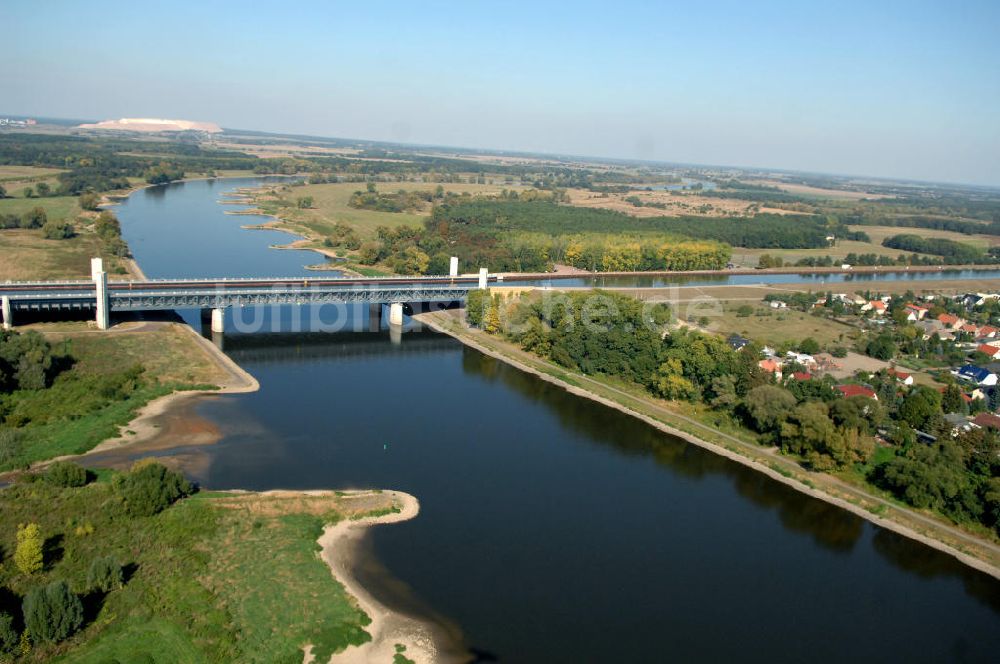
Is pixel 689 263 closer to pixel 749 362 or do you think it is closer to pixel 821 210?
pixel 749 362

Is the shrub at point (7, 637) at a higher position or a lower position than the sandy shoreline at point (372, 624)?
higher

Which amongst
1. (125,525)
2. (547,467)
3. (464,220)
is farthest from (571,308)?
(464,220)

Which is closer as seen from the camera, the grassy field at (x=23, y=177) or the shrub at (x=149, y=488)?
the shrub at (x=149, y=488)

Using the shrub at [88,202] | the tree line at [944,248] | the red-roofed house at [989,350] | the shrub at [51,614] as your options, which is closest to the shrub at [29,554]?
the shrub at [51,614]

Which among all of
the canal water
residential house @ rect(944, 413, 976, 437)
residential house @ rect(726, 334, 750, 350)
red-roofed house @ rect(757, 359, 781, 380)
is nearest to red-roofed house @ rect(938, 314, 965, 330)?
residential house @ rect(726, 334, 750, 350)

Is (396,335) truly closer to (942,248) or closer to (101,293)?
(101,293)

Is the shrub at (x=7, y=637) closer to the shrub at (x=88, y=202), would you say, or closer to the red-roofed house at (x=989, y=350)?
the red-roofed house at (x=989, y=350)
